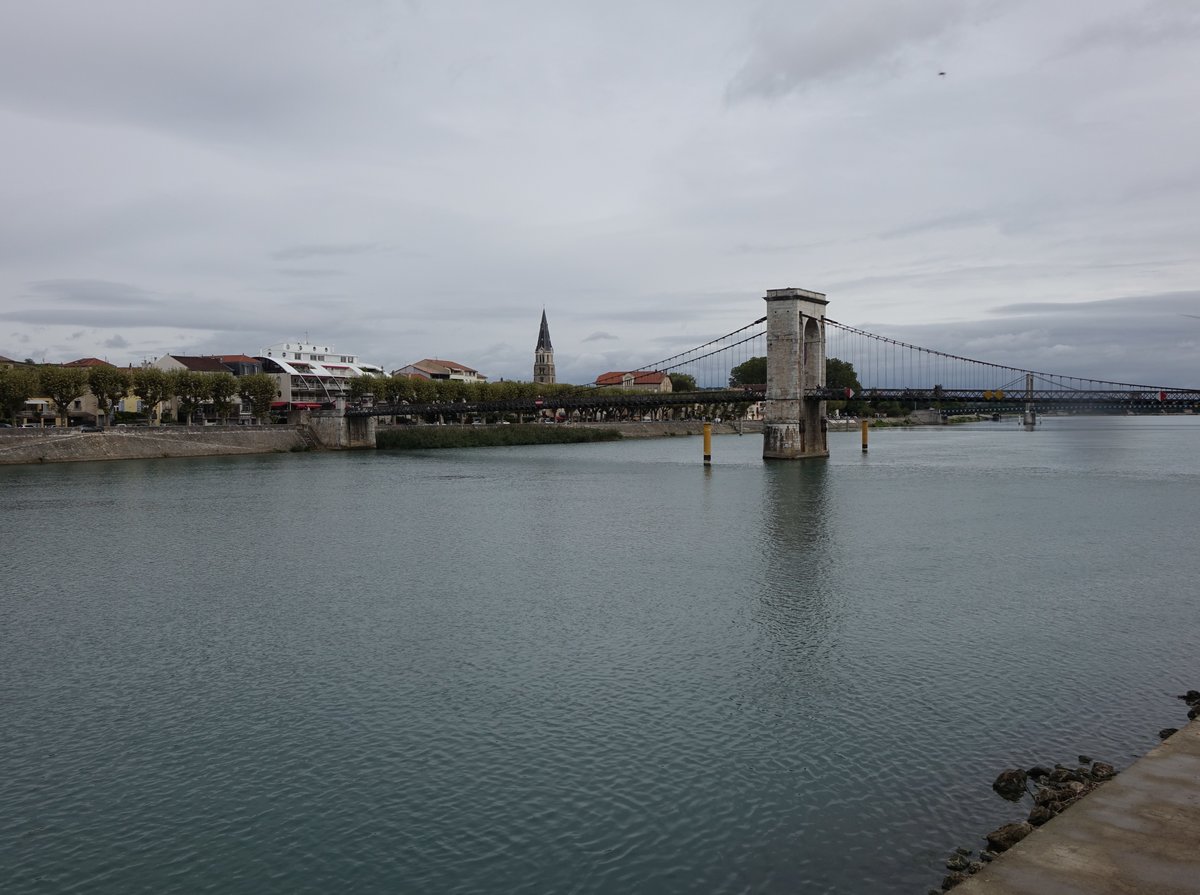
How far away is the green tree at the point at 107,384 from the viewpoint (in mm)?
75875

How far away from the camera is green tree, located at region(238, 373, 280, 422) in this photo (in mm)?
92188

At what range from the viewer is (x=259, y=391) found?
3649 inches

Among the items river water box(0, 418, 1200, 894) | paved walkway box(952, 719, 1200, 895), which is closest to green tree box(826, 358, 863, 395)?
river water box(0, 418, 1200, 894)

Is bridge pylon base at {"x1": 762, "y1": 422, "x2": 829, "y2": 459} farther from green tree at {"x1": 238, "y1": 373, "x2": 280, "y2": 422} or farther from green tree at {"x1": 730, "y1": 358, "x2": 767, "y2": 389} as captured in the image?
green tree at {"x1": 730, "y1": 358, "x2": 767, "y2": 389}

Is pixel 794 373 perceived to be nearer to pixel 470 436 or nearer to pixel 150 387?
pixel 470 436

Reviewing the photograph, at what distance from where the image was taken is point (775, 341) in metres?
68.8

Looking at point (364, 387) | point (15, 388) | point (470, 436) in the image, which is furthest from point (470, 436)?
point (15, 388)

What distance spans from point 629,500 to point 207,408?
70.6 m

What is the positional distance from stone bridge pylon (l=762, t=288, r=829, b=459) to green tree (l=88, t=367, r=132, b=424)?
53.0m

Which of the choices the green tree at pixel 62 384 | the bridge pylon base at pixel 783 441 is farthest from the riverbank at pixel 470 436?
the bridge pylon base at pixel 783 441

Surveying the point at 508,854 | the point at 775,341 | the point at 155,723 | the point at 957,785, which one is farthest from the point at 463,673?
the point at 775,341

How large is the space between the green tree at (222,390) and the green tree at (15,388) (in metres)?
15.2

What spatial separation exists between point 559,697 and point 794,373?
182 ft

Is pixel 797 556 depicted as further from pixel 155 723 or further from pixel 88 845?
pixel 88 845
